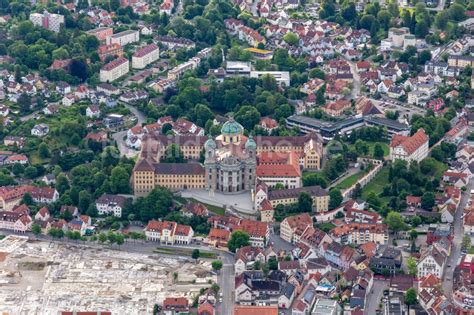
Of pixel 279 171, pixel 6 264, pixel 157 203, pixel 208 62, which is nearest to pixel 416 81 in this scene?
pixel 208 62

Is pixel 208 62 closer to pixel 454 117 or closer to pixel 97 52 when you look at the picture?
pixel 97 52

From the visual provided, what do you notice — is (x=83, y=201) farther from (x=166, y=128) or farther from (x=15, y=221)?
(x=166, y=128)

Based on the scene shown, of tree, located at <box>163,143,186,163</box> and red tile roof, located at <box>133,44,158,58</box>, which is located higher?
tree, located at <box>163,143,186,163</box>

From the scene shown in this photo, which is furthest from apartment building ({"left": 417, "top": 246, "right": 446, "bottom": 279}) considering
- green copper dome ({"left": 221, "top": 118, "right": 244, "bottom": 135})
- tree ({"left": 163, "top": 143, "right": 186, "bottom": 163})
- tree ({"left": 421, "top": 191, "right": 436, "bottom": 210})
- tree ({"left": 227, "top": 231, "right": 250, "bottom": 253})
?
tree ({"left": 163, "top": 143, "right": 186, "bottom": 163})

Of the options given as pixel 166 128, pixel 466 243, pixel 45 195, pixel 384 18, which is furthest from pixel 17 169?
pixel 384 18

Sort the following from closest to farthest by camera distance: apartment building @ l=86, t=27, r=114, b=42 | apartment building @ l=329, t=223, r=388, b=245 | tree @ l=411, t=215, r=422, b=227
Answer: apartment building @ l=329, t=223, r=388, b=245 → tree @ l=411, t=215, r=422, b=227 → apartment building @ l=86, t=27, r=114, b=42

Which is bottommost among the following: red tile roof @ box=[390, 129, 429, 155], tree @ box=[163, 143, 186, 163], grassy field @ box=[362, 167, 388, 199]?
grassy field @ box=[362, 167, 388, 199]

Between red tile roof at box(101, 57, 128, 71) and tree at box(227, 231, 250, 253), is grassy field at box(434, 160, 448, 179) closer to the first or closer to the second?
tree at box(227, 231, 250, 253)
